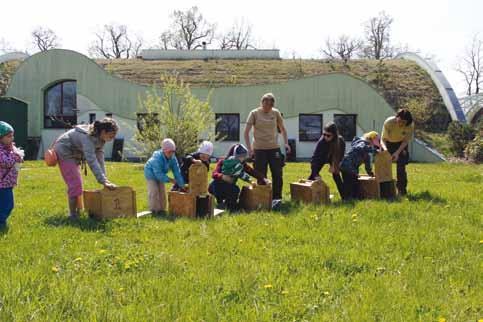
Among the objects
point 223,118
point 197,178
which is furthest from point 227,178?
point 223,118

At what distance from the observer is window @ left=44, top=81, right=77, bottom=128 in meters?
26.9

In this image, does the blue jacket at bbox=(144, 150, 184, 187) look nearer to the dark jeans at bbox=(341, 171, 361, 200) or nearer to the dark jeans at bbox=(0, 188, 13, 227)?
the dark jeans at bbox=(0, 188, 13, 227)

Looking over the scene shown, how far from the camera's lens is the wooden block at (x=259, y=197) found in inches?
280

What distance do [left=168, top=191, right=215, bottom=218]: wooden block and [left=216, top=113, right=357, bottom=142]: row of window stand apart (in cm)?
1929

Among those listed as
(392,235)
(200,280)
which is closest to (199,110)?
(392,235)

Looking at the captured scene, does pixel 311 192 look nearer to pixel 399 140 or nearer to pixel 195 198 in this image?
pixel 195 198

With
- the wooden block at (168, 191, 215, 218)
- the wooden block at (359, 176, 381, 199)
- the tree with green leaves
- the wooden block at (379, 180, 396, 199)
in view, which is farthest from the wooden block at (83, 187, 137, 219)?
the tree with green leaves

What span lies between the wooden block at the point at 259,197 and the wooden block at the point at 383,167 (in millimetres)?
2177

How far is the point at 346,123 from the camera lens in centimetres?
2609

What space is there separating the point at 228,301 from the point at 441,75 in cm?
3205

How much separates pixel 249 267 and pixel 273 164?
3775mm

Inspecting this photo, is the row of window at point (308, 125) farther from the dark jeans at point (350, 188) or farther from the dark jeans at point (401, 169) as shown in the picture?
the dark jeans at point (350, 188)

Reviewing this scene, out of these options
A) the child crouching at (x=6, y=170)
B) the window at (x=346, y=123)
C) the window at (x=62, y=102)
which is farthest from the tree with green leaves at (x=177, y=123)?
the child crouching at (x=6, y=170)

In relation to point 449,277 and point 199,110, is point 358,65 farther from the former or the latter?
point 449,277
